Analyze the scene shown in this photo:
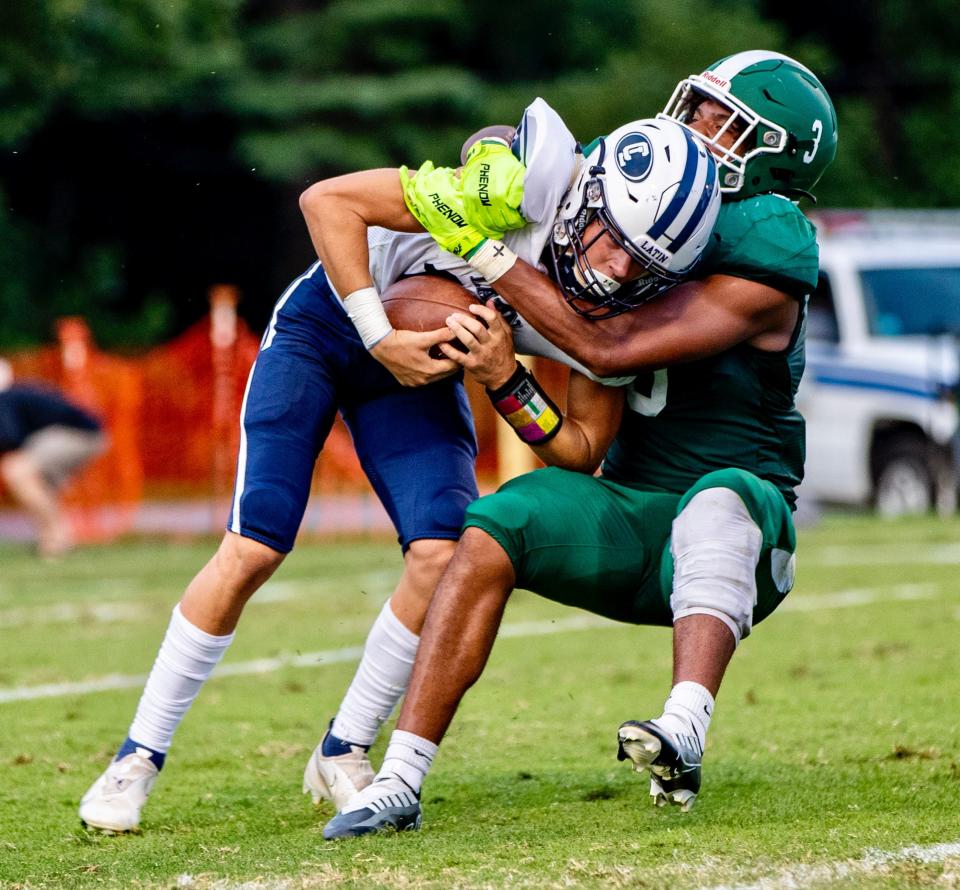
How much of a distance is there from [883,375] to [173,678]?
12.5 metres

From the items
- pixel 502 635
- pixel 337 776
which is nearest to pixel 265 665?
pixel 502 635

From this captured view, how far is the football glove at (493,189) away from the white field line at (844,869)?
1513 millimetres

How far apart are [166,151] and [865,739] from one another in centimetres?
2202

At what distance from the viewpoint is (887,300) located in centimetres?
1662

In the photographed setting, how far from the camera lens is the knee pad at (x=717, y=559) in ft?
13.0

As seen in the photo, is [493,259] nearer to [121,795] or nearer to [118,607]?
[121,795]

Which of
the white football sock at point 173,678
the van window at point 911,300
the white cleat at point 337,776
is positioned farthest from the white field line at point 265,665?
the van window at point 911,300

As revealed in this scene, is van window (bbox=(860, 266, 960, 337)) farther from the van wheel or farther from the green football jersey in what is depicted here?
the green football jersey

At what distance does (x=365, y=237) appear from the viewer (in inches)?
167

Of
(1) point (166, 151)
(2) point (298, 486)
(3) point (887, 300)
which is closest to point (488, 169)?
(2) point (298, 486)

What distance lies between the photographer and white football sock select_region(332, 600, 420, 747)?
4.44 m

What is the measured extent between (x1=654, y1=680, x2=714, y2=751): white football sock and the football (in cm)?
100

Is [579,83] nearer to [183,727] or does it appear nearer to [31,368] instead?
[31,368]

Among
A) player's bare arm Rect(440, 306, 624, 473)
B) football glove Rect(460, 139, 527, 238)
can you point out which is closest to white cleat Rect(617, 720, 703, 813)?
player's bare arm Rect(440, 306, 624, 473)
